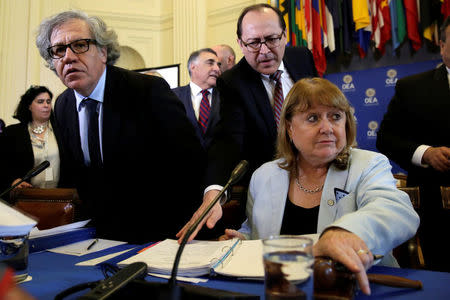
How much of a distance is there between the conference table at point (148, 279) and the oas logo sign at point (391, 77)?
3.82m

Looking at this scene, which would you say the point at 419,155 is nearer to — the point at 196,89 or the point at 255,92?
the point at 255,92

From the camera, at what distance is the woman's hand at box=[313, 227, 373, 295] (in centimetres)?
75

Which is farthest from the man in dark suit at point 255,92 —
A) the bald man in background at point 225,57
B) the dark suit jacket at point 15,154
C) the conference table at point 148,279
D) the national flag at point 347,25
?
the national flag at point 347,25

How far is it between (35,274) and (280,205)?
89cm

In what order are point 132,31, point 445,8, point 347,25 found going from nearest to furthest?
point 445,8
point 347,25
point 132,31

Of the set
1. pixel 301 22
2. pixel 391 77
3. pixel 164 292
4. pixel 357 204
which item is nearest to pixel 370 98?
pixel 391 77

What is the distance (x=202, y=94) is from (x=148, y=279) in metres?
2.86

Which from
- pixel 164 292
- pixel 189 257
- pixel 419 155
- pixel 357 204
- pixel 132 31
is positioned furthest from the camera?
pixel 132 31

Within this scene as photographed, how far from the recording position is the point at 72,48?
1.71 metres

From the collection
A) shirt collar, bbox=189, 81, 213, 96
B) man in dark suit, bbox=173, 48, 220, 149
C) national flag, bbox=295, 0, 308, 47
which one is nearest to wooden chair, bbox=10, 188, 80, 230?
man in dark suit, bbox=173, 48, 220, 149

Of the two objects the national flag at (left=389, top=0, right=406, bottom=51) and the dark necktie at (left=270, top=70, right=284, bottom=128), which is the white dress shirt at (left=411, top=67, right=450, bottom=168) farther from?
the national flag at (left=389, top=0, right=406, bottom=51)

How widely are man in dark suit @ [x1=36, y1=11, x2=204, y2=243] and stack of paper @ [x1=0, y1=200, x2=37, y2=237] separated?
2.54 ft

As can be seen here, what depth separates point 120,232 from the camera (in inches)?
66.0

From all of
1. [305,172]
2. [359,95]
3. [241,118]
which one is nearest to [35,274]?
[305,172]
